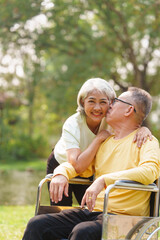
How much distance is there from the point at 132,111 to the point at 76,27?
12.3 metres

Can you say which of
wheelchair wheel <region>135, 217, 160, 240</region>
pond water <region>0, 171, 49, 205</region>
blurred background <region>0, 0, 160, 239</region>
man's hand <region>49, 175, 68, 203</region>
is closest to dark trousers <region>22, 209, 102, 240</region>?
man's hand <region>49, 175, 68, 203</region>

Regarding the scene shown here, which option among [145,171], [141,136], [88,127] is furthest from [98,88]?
[145,171]

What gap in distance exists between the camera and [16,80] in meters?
25.9

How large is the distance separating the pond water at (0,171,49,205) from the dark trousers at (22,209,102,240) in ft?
17.6

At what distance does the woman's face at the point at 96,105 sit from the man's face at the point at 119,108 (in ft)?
0.28

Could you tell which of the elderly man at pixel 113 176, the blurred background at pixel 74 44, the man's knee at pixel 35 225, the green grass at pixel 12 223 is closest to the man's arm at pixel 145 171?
the elderly man at pixel 113 176

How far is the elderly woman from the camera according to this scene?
2.73m

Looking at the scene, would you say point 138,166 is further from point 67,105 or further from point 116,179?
point 67,105

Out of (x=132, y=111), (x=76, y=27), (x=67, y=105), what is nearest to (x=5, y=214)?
(x=132, y=111)

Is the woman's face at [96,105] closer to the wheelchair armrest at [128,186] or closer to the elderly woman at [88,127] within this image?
the elderly woman at [88,127]

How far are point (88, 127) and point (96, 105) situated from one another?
237 mm

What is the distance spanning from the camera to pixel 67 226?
2.47 m

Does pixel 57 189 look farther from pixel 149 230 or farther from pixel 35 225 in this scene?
pixel 149 230

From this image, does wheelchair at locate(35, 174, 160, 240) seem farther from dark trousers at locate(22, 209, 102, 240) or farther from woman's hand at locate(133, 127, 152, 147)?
woman's hand at locate(133, 127, 152, 147)
